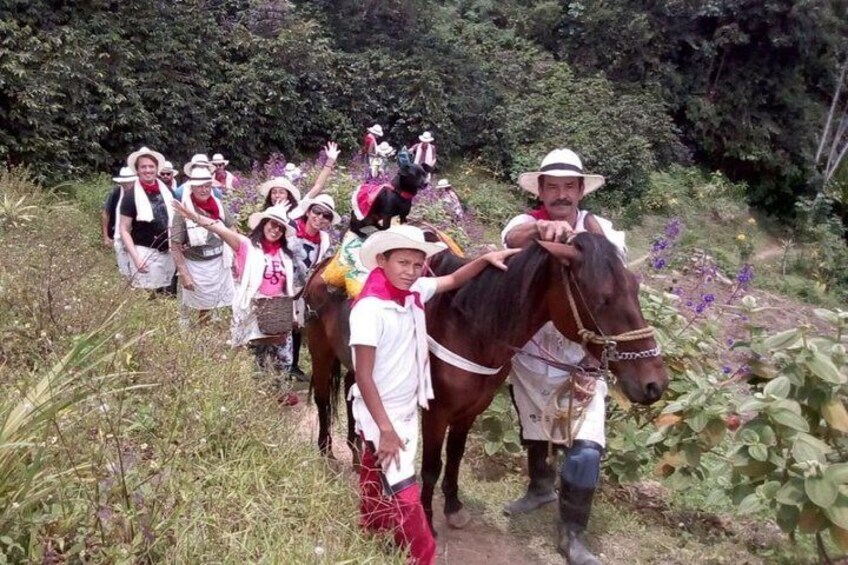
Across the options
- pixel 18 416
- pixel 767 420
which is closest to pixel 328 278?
pixel 18 416

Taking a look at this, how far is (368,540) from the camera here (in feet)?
10.2

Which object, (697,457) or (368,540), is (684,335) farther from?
(368,540)

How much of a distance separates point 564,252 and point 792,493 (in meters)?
1.36

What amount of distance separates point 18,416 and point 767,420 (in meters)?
3.01

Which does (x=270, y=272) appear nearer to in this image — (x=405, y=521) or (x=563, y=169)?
(x=563, y=169)

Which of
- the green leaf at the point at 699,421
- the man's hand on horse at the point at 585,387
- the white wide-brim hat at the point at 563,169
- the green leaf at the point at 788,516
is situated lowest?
the green leaf at the point at 788,516

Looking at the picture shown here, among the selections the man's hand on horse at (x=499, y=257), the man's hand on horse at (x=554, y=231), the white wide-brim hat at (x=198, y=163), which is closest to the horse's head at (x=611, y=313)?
the man's hand on horse at (x=554, y=231)

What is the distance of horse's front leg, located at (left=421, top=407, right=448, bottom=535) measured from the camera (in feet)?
12.1

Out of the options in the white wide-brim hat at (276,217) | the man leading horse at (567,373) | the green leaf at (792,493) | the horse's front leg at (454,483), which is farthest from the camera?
the white wide-brim hat at (276,217)

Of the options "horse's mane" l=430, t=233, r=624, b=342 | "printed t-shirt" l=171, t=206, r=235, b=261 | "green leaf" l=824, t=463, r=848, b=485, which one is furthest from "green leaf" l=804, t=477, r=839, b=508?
"printed t-shirt" l=171, t=206, r=235, b=261

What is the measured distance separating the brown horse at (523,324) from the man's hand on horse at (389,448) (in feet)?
1.79

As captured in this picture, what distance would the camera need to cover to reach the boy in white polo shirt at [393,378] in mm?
3109

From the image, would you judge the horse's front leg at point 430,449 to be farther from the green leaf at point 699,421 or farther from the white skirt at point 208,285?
the white skirt at point 208,285

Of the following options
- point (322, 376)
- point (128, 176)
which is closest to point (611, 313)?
point (322, 376)
